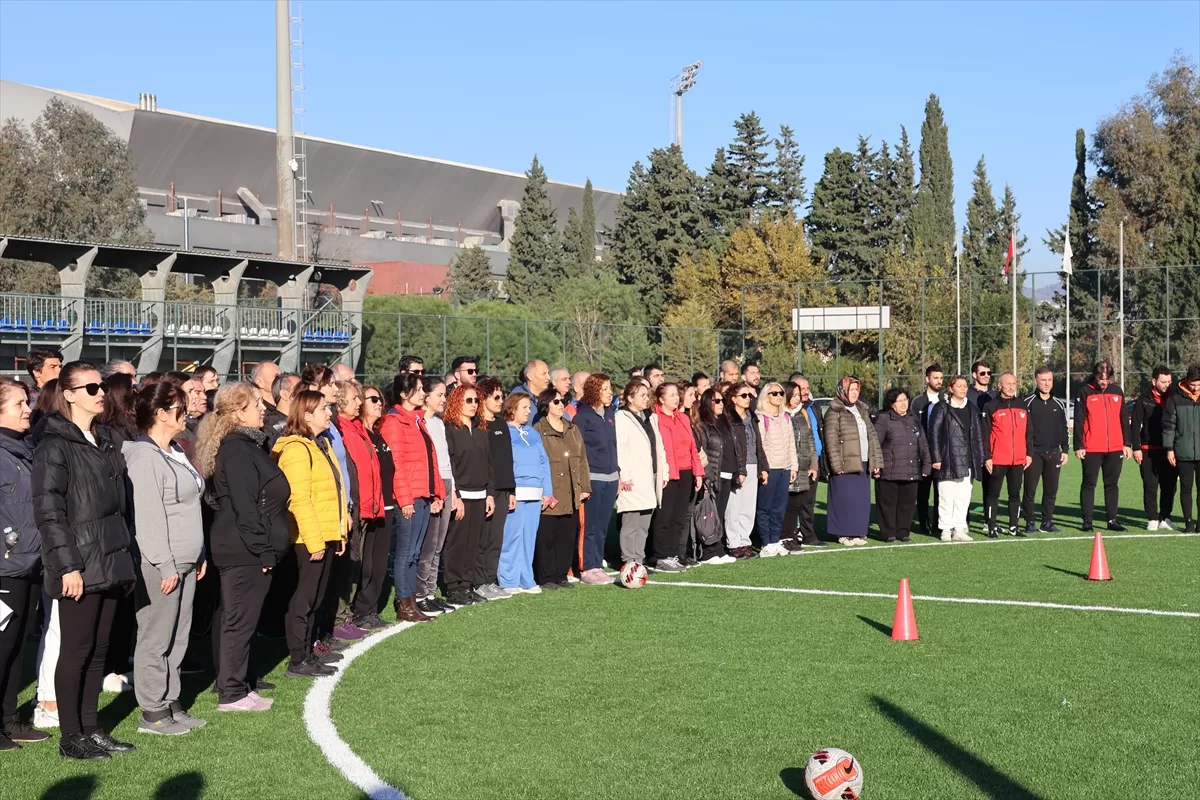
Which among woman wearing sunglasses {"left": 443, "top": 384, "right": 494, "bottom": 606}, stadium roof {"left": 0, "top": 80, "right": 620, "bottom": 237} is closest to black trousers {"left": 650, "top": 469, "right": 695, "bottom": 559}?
woman wearing sunglasses {"left": 443, "top": 384, "right": 494, "bottom": 606}

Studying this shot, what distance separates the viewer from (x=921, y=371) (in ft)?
132

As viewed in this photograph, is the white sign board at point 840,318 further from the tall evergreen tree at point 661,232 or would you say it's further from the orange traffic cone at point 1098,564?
the orange traffic cone at point 1098,564

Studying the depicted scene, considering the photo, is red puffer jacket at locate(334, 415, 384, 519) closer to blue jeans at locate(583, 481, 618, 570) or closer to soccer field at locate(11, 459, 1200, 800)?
soccer field at locate(11, 459, 1200, 800)

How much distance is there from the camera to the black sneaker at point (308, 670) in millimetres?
8148

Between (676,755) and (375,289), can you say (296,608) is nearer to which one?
(676,755)

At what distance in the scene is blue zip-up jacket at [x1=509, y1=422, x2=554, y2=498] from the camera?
11578 millimetres

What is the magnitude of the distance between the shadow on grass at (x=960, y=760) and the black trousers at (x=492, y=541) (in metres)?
4.91

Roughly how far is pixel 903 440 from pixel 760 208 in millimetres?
52681

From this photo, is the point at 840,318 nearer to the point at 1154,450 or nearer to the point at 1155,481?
the point at 1155,481

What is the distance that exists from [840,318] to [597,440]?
2942cm

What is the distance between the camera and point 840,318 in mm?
40781

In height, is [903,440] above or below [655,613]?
above

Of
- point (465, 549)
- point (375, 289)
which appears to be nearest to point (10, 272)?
point (375, 289)

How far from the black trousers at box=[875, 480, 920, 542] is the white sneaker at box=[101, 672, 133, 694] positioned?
972cm
